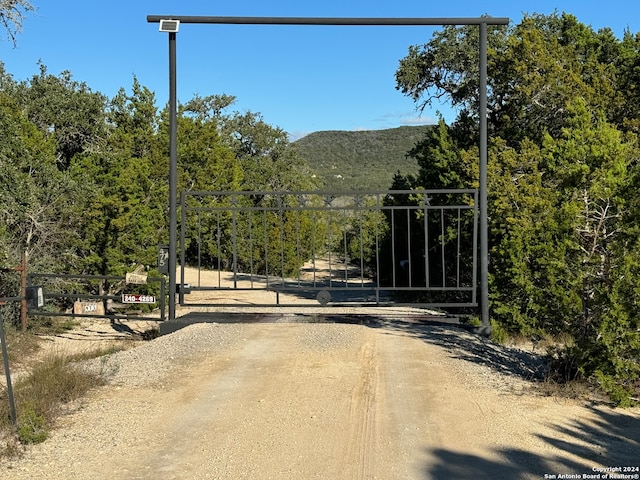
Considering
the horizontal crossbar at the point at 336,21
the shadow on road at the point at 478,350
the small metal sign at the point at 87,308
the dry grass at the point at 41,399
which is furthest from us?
the small metal sign at the point at 87,308

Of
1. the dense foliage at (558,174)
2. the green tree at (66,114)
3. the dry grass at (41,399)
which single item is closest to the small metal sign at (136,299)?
the dry grass at (41,399)

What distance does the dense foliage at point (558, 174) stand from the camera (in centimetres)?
673

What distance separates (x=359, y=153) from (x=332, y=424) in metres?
111

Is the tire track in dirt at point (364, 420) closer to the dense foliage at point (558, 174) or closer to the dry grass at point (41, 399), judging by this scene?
the dense foliage at point (558, 174)

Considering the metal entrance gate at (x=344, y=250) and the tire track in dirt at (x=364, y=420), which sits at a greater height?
the metal entrance gate at (x=344, y=250)

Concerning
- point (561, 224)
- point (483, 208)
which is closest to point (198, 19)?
point (483, 208)

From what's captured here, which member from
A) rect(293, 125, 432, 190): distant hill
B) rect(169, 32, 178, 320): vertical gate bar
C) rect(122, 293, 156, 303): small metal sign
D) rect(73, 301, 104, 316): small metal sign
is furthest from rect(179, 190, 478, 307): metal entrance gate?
rect(293, 125, 432, 190): distant hill

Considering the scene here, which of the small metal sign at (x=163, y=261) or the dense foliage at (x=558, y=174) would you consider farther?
the small metal sign at (x=163, y=261)

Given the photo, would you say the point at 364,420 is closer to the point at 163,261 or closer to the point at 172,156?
the point at 163,261

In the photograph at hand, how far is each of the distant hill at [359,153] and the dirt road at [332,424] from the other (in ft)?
255

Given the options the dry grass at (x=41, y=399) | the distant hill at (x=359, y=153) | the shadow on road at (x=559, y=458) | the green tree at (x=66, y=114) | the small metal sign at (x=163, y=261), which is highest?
the distant hill at (x=359, y=153)

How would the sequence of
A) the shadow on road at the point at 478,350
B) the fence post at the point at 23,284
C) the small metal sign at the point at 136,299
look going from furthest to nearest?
the fence post at the point at 23,284
the small metal sign at the point at 136,299
the shadow on road at the point at 478,350

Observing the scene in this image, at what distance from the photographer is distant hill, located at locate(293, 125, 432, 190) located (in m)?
93.9

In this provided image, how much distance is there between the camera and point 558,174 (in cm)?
790
